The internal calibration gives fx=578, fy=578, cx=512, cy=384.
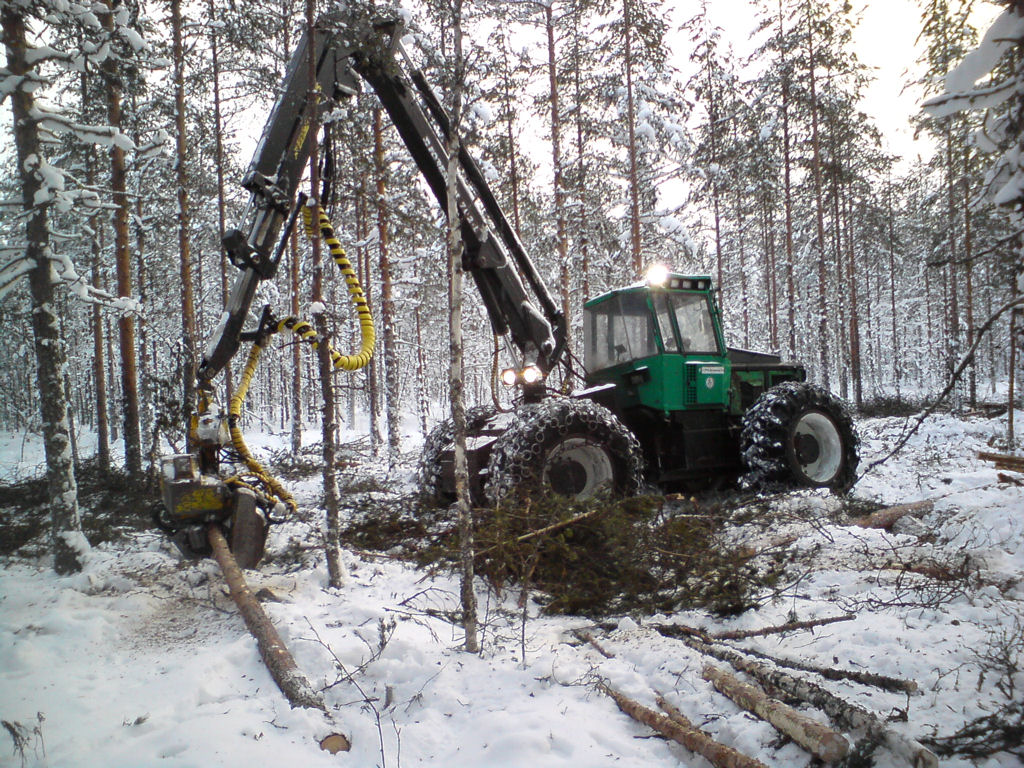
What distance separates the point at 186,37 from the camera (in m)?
12.1

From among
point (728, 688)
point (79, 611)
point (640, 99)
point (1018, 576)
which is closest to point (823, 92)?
point (640, 99)

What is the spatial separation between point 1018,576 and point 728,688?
2515mm

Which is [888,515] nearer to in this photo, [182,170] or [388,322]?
[388,322]

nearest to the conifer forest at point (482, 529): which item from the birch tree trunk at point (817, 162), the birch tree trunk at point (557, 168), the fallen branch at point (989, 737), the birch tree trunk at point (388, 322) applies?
the fallen branch at point (989, 737)

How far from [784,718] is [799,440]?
5554 millimetres

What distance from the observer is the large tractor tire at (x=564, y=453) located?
17.4ft

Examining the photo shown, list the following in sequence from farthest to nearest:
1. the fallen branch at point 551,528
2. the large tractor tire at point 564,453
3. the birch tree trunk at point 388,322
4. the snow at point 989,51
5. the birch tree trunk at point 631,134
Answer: the birch tree trunk at point 631,134
the birch tree trunk at point 388,322
the large tractor tire at point 564,453
the fallen branch at point 551,528
the snow at point 989,51

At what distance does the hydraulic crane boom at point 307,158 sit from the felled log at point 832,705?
391 centimetres

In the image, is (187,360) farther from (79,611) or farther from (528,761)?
(528,761)

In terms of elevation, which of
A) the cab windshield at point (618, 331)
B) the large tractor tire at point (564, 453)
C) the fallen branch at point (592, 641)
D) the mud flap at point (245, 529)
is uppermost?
A: the cab windshield at point (618, 331)

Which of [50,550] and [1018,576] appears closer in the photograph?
[1018,576]

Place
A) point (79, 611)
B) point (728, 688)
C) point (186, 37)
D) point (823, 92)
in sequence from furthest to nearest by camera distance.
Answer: point (823, 92), point (186, 37), point (79, 611), point (728, 688)

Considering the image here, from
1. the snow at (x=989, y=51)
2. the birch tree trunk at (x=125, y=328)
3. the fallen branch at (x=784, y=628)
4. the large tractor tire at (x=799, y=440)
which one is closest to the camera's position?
the snow at (x=989, y=51)

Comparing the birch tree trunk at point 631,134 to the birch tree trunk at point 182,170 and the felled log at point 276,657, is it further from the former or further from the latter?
the felled log at point 276,657
